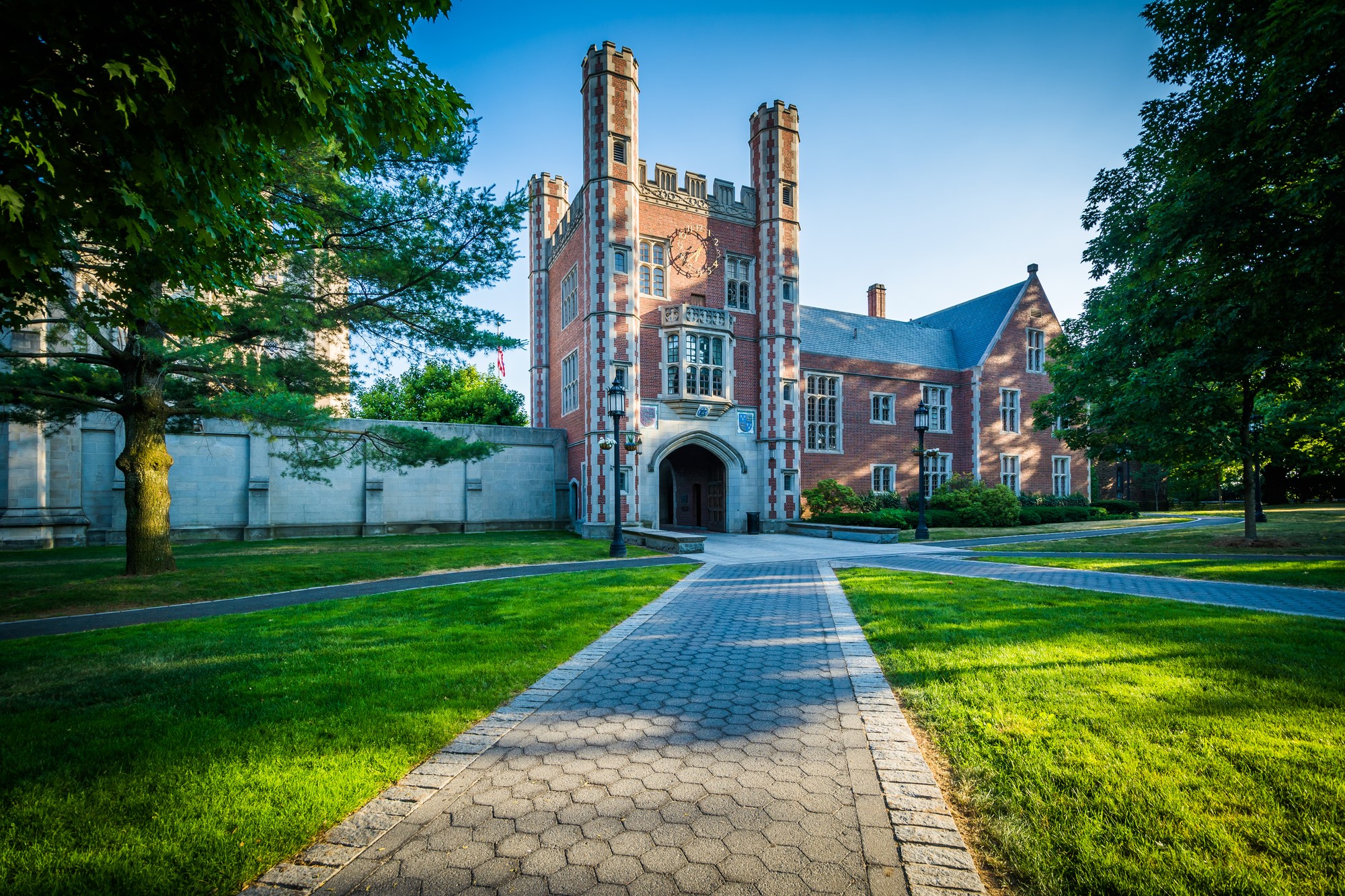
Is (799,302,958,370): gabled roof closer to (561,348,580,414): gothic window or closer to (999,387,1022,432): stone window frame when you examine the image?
(999,387,1022,432): stone window frame

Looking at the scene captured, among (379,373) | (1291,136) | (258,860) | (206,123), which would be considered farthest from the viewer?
(379,373)

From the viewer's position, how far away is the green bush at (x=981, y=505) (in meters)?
24.9

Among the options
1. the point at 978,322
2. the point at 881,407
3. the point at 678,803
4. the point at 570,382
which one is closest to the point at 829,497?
the point at 881,407

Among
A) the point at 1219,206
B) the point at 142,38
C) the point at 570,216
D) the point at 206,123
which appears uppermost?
the point at 570,216

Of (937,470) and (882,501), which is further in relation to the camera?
(937,470)

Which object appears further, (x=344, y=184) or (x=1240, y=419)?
(x=1240, y=419)

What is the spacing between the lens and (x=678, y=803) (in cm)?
291

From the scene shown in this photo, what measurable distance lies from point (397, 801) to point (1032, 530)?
26.0 m

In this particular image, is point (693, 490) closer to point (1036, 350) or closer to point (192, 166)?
point (1036, 350)

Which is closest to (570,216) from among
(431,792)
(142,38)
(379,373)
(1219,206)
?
(379,373)

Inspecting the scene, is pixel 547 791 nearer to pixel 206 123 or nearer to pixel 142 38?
pixel 206 123

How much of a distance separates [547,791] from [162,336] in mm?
11726

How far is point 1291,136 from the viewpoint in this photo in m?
7.55

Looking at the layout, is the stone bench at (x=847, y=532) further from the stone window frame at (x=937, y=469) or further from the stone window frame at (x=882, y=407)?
the stone window frame at (x=937, y=469)
